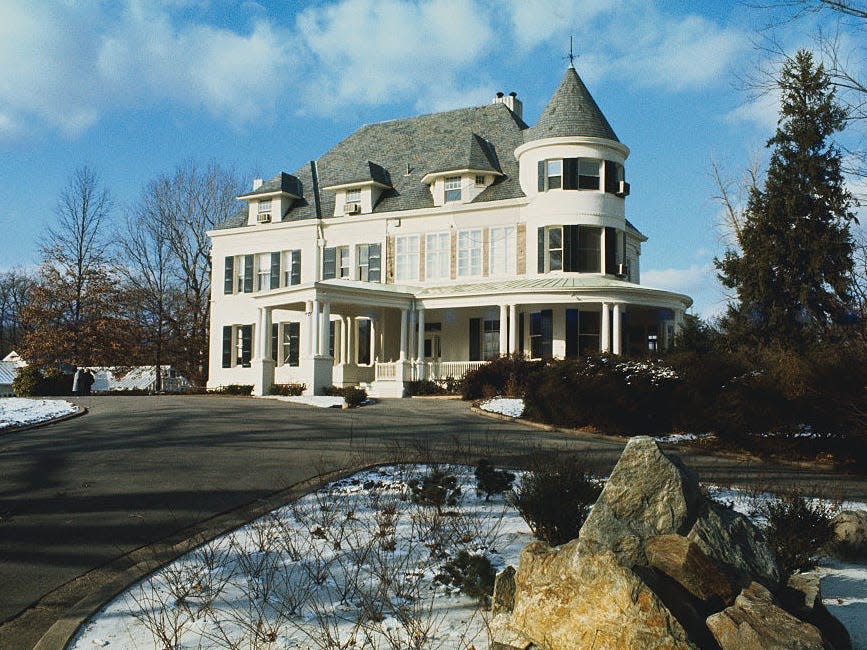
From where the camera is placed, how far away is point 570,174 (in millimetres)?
30828

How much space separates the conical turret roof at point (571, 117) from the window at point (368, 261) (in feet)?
25.2

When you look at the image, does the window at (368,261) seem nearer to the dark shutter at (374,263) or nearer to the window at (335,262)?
the dark shutter at (374,263)

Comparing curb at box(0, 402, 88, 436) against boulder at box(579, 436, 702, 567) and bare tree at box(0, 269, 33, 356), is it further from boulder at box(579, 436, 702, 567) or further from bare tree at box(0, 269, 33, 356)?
bare tree at box(0, 269, 33, 356)

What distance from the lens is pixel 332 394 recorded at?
2838cm

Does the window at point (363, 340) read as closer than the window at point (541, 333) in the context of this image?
No

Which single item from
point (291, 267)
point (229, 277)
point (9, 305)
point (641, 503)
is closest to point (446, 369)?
point (291, 267)

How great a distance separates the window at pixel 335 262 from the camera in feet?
117

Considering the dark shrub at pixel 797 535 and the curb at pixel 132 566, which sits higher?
the dark shrub at pixel 797 535

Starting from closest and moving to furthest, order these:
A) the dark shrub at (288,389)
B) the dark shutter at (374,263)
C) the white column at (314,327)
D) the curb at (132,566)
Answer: the curb at (132,566)
the white column at (314,327)
the dark shrub at (288,389)
the dark shutter at (374,263)

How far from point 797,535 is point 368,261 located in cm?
2967

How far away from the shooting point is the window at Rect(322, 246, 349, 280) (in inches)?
1400

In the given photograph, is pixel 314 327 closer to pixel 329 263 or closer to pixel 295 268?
pixel 329 263

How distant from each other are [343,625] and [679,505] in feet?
7.12

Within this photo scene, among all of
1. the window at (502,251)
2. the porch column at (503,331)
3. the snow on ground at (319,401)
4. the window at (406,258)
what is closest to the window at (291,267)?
the window at (406,258)
